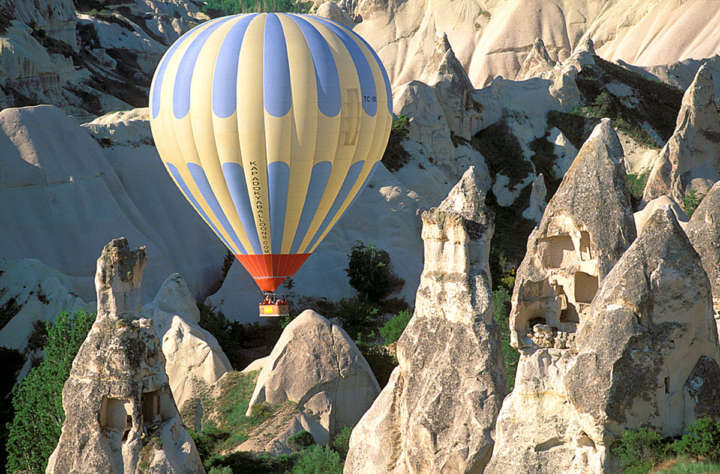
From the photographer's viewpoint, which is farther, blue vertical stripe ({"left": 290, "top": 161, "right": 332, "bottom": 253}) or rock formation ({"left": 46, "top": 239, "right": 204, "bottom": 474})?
blue vertical stripe ({"left": 290, "top": 161, "right": 332, "bottom": 253})

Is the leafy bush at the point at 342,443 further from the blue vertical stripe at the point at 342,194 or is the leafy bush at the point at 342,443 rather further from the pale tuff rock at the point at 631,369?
the pale tuff rock at the point at 631,369

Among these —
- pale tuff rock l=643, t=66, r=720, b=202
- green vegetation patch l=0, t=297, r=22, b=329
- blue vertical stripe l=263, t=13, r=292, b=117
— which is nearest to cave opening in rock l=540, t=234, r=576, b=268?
blue vertical stripe l=263, t=13, r=292, b=117

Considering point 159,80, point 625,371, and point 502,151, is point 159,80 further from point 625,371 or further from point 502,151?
point 502,151

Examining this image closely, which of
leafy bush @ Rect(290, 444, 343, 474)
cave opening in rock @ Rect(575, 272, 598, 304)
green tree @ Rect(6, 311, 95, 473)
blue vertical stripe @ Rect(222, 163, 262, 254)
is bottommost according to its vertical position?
leafy bush @ Rect(290, 444, 343, 474)

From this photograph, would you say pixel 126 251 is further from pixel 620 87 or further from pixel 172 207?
pixel 620 87

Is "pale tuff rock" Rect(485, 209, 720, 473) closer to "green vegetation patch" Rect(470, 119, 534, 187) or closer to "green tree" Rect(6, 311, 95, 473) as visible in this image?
"green tree" Rect(6, 311, 95, 473)

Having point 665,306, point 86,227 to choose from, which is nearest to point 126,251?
point 665,306
